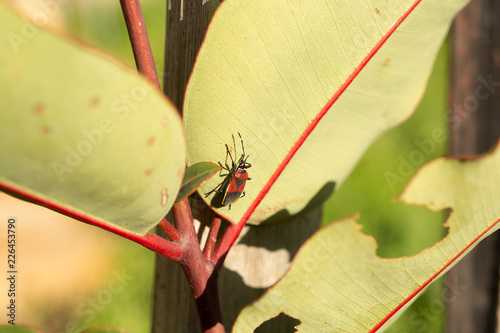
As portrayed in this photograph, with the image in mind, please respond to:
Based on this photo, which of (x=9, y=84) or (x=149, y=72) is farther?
(x=149, y=72)

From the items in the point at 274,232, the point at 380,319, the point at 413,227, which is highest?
the point at 380,319

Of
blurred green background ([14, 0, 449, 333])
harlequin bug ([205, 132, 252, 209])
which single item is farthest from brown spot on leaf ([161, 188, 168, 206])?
blurred green background ([14, 0, 449, 333])

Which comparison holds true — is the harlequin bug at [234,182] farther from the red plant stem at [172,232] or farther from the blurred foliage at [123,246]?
the blurred foliage at [123,246]

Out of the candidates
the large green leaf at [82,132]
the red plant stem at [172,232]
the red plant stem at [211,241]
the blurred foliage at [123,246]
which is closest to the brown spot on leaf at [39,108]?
the large green leaf at [82,132]

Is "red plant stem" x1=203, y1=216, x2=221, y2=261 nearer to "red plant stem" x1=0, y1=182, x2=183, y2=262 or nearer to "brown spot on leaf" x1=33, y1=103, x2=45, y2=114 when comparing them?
"red plant stem" x1=0, y1=182, x2=183, y2=262

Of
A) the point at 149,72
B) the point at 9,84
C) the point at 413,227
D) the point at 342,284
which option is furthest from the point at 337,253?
the point at 413,227

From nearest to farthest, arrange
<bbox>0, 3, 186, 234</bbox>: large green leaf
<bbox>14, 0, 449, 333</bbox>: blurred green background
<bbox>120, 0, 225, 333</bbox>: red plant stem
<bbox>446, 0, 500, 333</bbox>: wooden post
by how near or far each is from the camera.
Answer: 1. <bbox>0, 3, 186, 234</bbox>: large green leaf
2. <bbox>120, 0, 225, 333</bbox>: red plant stem
3. <bbox>446, 0, 500, 333</bbox>: wooden post
4. <bbox>14, 0, 449, 333</bbox>: blurred green background

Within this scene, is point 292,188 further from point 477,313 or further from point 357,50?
point 477,313
